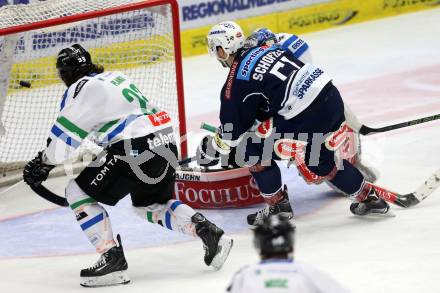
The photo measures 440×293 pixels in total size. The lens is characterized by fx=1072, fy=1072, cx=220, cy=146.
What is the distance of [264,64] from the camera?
516 centimetres

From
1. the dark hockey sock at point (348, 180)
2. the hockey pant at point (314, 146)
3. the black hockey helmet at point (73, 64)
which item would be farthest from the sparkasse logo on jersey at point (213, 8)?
the black hockey helmet at point (73, 64)

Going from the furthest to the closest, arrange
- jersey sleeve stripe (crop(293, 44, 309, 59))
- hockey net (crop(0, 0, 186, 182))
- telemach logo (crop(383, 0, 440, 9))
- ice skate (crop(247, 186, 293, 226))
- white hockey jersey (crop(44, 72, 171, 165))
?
telemach logo (crop(383, 0, 440, 9)) < hockey net (crop(0, 0, 186, 182)) < jersey sleeve stripe (crop(293, 44, 309, 59)) < ice skate (crop(247, 186, 293, 226)) < white hockey jersey (crop(44, 72, 171, 165))

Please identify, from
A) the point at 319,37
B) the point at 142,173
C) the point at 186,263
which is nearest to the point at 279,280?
the point at 142,173

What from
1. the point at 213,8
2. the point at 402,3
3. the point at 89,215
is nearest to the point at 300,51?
the point at 89,215

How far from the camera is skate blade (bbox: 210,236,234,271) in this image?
15.5ft

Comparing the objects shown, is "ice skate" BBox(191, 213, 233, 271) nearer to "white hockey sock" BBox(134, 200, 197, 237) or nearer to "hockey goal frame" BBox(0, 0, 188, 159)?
"white hockey sock" BBox(134, 200, 197, 237)

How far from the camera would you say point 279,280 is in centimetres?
280

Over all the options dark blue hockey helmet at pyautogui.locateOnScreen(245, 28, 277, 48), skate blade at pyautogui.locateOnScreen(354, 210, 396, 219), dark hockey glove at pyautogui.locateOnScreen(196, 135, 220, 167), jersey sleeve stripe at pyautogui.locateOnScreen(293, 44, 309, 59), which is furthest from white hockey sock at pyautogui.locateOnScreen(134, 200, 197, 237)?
jersey sleeve stripe at pyautogui.locateOnScreen(293, 44, 309, 59)

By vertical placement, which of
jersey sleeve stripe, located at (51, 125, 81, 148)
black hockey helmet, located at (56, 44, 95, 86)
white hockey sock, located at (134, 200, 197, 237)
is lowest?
white hockey sock, located at (134, 200, 197, 237)

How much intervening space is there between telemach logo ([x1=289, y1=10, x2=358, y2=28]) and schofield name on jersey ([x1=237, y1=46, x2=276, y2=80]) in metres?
5.23

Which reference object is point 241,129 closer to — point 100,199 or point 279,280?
point 100,199

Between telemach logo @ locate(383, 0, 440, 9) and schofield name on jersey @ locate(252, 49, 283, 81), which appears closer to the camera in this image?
schofield name on jersey @ locate(252, 49, 283, 81)

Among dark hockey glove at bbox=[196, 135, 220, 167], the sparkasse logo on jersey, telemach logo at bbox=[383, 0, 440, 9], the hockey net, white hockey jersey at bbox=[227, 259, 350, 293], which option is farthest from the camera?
telemach logo at bbox=[383, 0, 440, 9]

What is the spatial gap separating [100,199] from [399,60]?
517 cm
